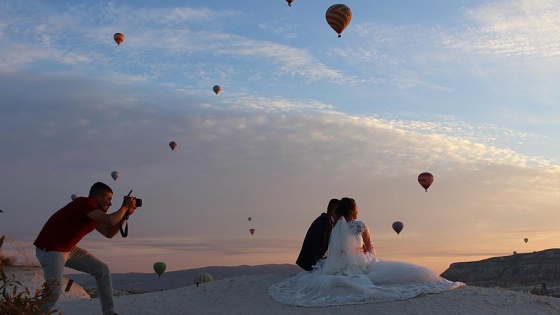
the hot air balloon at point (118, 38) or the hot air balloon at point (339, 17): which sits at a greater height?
the hot air balloon at point (118, 38)

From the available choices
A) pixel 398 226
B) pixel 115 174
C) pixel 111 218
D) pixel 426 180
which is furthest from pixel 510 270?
pixel 111 218

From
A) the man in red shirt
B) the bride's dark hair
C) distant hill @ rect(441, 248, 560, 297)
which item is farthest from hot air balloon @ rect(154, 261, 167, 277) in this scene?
distant hill @ rect(441, 248, 560, 297)

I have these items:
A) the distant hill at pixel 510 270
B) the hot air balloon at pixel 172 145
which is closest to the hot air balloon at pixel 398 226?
the hot air balloon at pixel 172 145

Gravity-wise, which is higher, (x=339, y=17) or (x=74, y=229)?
(x=339, y=17)

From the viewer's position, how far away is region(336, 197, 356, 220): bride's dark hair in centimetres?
1509

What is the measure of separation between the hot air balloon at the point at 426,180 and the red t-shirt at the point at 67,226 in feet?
139

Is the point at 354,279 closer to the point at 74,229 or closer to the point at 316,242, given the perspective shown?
the point at 316,242

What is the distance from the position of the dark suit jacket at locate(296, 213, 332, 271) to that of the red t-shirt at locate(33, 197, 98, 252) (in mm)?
6662

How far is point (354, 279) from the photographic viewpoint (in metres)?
14.7

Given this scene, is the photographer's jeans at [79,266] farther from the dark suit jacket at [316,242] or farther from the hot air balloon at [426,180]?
the hot air balloon at [426,180]

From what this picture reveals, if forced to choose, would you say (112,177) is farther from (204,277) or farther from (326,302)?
(326,302)

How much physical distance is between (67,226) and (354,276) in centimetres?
657

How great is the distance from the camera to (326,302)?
14203 mm

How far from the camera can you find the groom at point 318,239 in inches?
641
